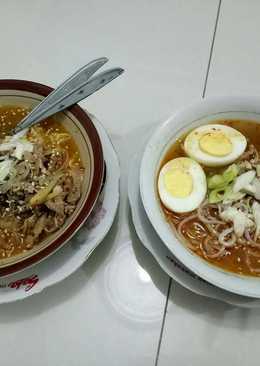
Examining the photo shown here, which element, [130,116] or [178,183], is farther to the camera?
[130,116]

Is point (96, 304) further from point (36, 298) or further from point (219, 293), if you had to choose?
point (219, 293)

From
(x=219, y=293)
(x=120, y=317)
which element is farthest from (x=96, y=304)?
(x=219, y=293)

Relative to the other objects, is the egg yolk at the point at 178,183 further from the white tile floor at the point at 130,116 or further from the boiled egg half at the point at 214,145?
the white tile floor at the point at 130,116

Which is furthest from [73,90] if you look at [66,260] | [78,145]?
[66,260]

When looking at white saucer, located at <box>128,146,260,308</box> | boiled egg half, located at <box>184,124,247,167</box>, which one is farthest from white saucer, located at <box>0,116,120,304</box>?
boiled egg half, located at <box>184,124,247,167</box>

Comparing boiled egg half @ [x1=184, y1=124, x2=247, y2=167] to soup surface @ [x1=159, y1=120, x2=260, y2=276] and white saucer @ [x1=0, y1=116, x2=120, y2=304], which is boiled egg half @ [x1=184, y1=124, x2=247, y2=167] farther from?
white saucer @ [x1=0, y1=116, x2=120, y2=304]

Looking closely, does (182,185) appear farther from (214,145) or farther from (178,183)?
(214,145)

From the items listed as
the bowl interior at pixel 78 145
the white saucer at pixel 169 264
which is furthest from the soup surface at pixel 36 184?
the white saucer at pixel 169 264
